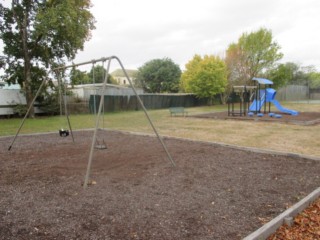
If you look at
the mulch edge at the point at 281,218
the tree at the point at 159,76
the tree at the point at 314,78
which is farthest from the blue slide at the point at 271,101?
the tree at the point at 314,78

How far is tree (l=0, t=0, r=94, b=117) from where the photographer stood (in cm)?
1495

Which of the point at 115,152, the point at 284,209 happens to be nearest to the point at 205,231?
the point at 284,209

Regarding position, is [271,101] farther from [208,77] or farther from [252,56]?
[252,56]

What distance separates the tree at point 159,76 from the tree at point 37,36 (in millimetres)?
29163

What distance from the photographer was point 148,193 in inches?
149

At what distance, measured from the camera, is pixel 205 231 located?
2.77 metres

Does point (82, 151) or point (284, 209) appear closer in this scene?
point (284, 209)

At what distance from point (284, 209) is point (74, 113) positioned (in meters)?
19.1

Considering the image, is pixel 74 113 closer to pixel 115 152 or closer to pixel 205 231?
pixel 115 152

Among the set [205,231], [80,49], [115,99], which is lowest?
[205,231]

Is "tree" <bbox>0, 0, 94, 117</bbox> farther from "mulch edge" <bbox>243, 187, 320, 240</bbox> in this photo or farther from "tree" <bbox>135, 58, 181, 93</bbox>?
"tree" <bbox>135, 58, 181, 93</bbox>

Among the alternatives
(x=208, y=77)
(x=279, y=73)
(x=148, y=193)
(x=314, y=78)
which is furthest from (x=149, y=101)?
(x=314, y=78)

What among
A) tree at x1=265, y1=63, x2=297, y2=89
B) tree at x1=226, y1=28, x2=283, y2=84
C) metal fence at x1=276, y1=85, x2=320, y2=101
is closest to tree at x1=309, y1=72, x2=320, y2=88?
metal fence at x1=276, y1=85, x2=320, y2=101

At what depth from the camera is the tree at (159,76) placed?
46.4 meters
